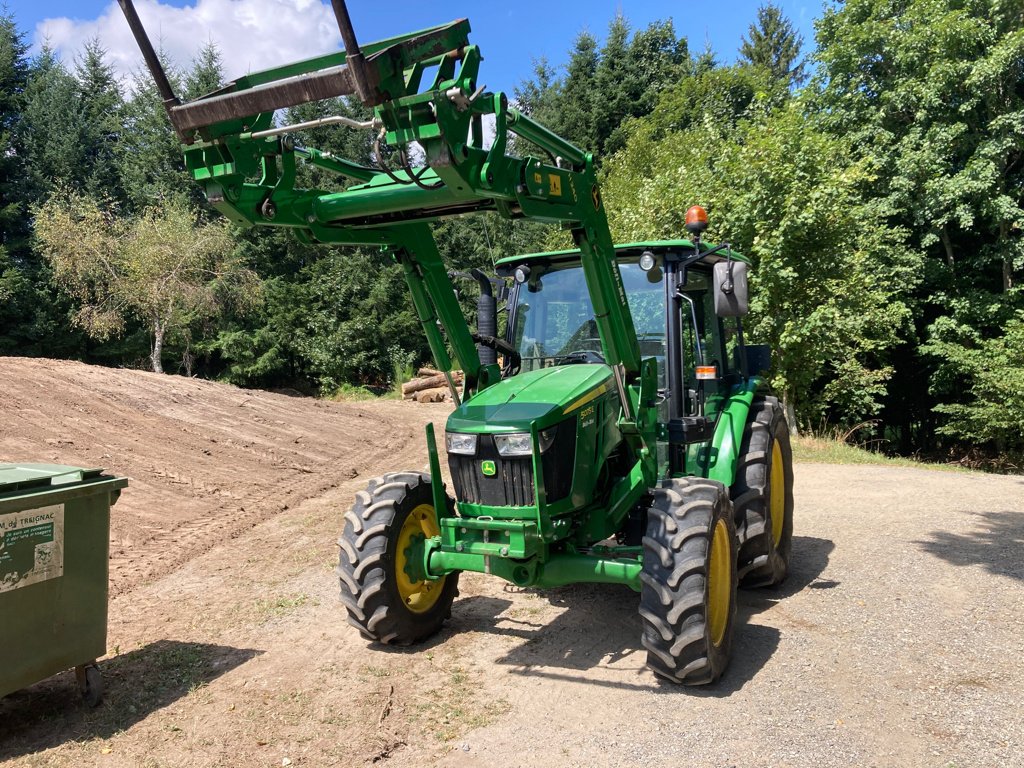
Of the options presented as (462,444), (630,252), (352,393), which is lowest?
(352,393)

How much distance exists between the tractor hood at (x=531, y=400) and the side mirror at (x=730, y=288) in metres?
0.81

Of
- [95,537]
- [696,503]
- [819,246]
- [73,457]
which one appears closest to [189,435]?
[73,457]

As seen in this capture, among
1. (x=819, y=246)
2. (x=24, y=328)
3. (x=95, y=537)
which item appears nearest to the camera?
(x=95, y=537)

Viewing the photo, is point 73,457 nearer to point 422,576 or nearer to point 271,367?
point 422,576

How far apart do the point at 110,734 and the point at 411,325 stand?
82.4ft

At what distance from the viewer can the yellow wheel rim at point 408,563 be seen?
4664 millimetres

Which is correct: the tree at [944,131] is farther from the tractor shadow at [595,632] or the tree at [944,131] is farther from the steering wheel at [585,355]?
the tractor shadow at [595,632]

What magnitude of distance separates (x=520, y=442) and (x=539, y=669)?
135 cm

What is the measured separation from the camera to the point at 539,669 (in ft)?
14.4

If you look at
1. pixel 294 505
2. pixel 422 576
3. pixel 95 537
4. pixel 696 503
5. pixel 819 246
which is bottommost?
pixel 294 505

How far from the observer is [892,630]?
482cm

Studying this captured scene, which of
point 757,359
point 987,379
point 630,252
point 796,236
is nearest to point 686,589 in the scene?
point 630,252

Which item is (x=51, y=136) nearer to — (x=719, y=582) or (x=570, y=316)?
(x=570, y=316)

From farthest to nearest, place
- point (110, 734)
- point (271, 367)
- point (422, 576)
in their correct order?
point (271, 367), point (422, 576), point (110, 734)
